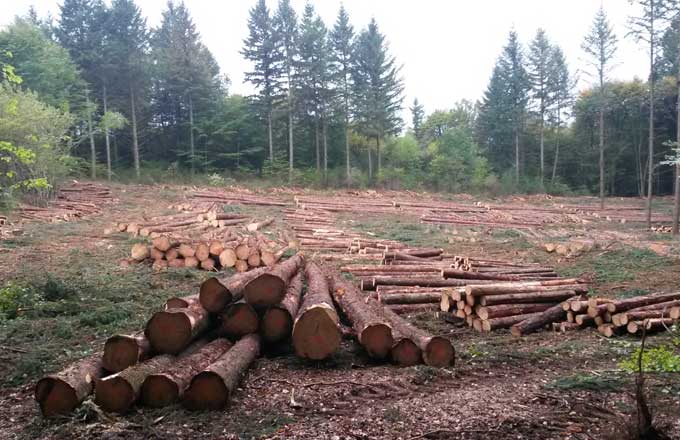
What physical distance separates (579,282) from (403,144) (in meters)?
38.3

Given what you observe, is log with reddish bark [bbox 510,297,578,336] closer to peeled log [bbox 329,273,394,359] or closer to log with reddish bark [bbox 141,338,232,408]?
peeled log [bbox 329,273,394,359]

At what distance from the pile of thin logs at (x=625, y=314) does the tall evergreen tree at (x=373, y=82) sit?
106 feet

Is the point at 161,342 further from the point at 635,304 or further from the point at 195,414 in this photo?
the point at 635,304

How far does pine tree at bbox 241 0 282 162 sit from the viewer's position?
37969 mm

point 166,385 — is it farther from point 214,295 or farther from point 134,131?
point 134,131

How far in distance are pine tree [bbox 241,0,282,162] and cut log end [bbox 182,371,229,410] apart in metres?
34.4

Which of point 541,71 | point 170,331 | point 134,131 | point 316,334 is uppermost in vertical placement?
point 541,71

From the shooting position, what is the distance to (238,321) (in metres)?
6.09

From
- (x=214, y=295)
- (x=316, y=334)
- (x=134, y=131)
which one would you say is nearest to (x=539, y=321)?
(x=316, y=334)

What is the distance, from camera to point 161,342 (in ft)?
17.8

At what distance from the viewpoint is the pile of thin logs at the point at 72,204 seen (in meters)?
19.0

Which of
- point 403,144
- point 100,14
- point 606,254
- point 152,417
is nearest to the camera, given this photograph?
point 152,417

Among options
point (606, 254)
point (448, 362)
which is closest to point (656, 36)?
point (606, 254)

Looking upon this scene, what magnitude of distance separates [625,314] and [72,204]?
22.0m
